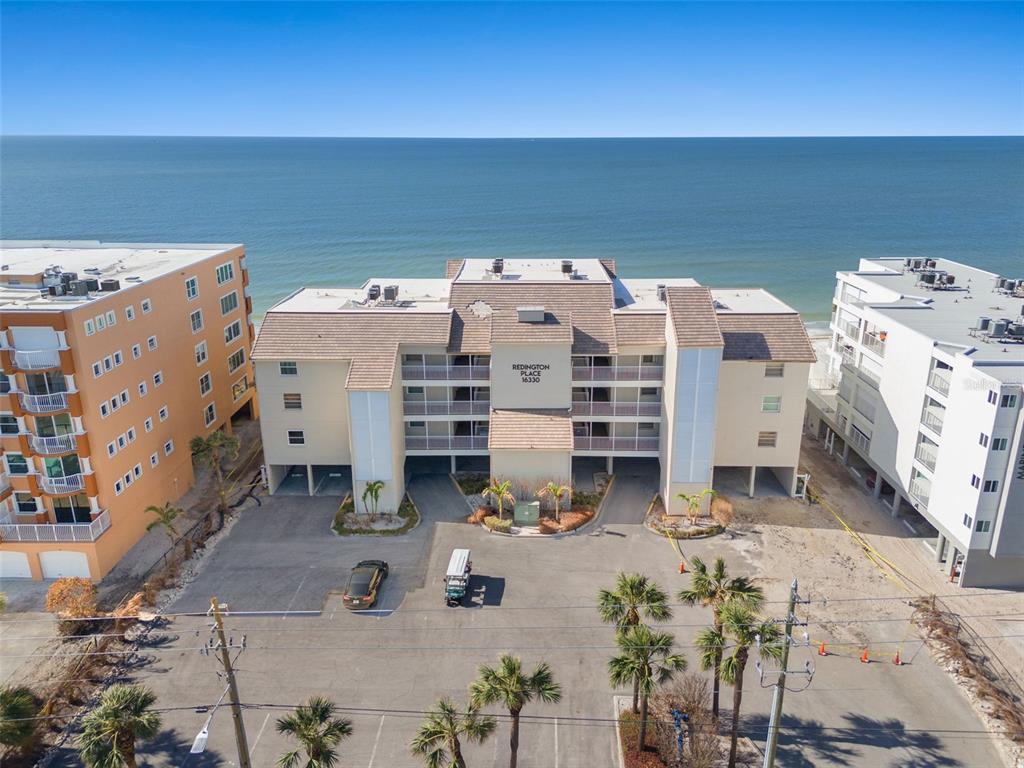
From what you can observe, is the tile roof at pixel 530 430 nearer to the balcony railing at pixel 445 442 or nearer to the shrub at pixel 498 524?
the balcony railing at pixel 445 442

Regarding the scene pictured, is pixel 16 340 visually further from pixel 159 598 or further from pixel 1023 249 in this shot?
pixel 1023 249

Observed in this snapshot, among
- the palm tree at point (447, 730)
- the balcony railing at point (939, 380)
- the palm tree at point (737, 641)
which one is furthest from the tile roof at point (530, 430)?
the palm tree at point (447, 730)

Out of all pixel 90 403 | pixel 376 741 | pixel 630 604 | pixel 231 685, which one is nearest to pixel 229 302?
pixel 90 403

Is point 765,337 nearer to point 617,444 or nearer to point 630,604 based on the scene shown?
point 617,444

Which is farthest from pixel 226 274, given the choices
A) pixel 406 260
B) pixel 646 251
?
pixel 646 251

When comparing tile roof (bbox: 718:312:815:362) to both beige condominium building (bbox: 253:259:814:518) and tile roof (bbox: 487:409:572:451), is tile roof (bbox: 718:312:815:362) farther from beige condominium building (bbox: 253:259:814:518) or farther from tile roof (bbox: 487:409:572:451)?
tile roof (bbox: 487:409:572:451)

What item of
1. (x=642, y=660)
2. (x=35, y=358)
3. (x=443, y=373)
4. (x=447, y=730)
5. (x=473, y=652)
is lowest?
(x=473, y=652)

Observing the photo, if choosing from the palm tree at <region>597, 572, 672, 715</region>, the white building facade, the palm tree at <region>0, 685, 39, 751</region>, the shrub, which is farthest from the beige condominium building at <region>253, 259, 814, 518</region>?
the palm tree at <region>0, 685, 39, 751</region>
